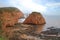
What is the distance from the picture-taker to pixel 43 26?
3676 millimetres

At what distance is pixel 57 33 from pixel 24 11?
0.93 m

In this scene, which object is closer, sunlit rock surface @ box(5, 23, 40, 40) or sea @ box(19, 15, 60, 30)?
sunlit rock surface @ box(5, 23, 40, 40)

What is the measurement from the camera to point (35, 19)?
3.80 meters

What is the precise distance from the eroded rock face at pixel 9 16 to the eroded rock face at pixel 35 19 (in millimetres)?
201

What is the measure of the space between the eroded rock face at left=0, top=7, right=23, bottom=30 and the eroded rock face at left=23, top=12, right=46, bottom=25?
0.66 feet

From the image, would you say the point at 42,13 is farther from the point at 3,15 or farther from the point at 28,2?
the point at 3,15

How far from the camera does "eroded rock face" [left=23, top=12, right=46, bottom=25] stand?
3.75 m

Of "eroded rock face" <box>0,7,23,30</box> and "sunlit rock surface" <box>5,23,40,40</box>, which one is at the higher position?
"eroded rock face" <box>0,7,23,30</box>

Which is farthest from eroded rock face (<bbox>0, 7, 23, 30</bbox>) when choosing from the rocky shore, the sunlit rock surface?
the sunlit rock surface

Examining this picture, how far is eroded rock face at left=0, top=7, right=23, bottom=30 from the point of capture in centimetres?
375

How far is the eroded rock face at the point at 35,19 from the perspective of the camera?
375 centimetres

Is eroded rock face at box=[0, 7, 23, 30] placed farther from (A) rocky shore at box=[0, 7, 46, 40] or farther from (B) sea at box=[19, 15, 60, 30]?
(B) sea at box=[19, 15, 60, 30]

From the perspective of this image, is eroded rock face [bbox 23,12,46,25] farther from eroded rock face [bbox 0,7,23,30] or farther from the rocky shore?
eroded rock face [bbox 0,7,23,30]

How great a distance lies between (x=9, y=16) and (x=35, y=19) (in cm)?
62
